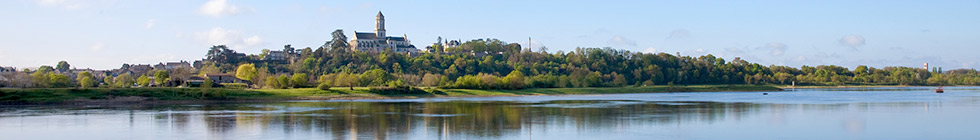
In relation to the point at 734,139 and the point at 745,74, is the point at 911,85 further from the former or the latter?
the point at 734,139

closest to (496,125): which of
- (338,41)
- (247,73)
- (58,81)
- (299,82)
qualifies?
(299,82)

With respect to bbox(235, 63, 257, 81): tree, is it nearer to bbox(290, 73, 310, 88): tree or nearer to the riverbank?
bbox(290, 73, 310, 88): tree

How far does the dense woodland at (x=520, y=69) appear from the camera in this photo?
4306 inches

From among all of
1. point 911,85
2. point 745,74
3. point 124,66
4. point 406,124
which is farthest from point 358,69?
point 911,85

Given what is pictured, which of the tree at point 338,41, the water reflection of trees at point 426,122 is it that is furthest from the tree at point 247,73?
the water reflection of trees at point 426,122

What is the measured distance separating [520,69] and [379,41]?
149 feet

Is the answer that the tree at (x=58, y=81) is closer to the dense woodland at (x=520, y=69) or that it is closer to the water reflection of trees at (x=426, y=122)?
the dense woodland at (x=520, y=69)

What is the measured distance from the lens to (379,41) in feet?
577

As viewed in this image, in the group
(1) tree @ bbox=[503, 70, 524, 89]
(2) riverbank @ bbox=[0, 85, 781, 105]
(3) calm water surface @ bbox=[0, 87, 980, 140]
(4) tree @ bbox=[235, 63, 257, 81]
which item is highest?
(4) tree @ bbox=[235, 63, 257, 81]

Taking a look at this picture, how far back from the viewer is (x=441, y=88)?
93938mm

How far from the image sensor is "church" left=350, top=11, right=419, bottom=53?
568 ft

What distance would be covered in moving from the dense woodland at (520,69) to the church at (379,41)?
1306 cm

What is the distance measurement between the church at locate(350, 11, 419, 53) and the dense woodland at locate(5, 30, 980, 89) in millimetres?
13063

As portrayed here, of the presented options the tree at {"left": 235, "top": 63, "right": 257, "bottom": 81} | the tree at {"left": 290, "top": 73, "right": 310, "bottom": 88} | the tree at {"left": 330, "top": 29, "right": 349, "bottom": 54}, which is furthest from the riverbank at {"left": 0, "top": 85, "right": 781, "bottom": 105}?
the tree at {"left": 330, "top": 29, "right": 349, "bottom": 54}
